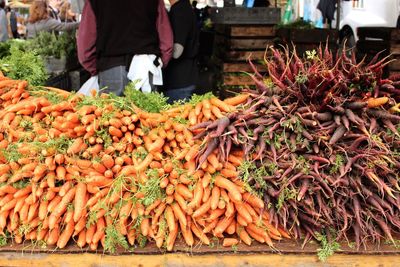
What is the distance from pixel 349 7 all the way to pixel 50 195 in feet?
33.6

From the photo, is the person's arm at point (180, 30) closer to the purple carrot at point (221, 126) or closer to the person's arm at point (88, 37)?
the person's arm at point (88, 37)

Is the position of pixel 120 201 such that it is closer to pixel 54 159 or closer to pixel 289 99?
pixel 54 159

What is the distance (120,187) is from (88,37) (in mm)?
1944

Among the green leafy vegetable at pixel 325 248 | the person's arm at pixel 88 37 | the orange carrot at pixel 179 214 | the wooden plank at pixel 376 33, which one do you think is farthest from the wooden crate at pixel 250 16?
the green leafy vegetable at pixel 325 248

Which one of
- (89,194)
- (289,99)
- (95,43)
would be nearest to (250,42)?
(95,43)

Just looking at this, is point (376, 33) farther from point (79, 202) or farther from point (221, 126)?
point (79, 202)

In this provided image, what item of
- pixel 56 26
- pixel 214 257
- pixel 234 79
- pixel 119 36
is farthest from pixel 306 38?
pixel 214 257

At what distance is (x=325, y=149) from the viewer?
228cm

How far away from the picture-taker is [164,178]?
2.33m

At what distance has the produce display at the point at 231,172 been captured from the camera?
2248 mm

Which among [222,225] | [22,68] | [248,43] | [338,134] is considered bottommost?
[222,225]

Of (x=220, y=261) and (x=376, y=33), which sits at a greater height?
(x=376, y=33)

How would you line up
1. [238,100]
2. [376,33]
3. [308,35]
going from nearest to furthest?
[238,100] → [376,33] → [308,35]

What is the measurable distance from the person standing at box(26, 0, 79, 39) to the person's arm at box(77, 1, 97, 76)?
131 inches
